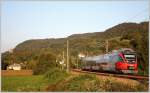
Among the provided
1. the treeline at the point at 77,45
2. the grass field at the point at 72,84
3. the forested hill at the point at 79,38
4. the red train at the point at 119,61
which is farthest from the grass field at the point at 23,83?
the red train at the point at 119,61

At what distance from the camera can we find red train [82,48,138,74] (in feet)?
35.2

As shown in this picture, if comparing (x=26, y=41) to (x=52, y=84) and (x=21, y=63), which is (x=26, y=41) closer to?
(x=21, y=63)

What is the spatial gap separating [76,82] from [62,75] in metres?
0.75

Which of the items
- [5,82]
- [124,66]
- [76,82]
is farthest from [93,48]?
[5,82]

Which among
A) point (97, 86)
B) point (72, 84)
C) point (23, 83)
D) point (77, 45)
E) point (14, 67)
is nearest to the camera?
point (97, 86)

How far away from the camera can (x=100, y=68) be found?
13.3 meters

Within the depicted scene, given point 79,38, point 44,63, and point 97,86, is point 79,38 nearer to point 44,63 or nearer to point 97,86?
point 44,63

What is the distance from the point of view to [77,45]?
35.5 ft

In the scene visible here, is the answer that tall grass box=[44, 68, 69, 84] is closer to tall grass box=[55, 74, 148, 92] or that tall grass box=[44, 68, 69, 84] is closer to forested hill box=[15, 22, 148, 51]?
tall grass box=[55, 74, 148, 92]

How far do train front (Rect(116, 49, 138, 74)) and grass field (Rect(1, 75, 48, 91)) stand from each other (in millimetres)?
2648

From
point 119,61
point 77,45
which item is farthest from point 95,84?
point 119,61

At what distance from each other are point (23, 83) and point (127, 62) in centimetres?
347

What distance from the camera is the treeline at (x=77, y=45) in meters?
9.86

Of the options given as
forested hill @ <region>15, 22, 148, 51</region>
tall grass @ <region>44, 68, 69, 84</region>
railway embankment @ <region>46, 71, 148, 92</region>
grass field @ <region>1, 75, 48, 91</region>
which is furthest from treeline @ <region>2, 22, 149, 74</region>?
railway embankment @ <region>46, 71, 148, 92</region>
